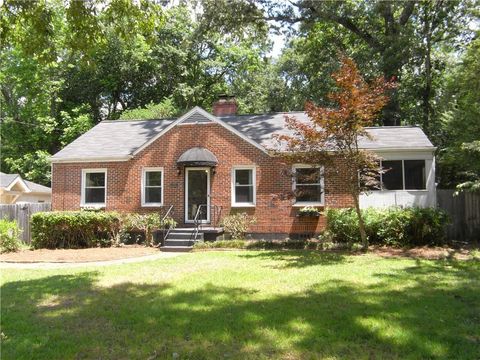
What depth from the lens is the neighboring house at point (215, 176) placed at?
1700 centimetres

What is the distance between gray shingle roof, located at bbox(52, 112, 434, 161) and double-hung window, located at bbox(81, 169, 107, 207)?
746mm

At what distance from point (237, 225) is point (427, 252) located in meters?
6.88

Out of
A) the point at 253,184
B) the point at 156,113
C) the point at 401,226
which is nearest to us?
the point at 401,226

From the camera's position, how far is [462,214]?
56.6 ft

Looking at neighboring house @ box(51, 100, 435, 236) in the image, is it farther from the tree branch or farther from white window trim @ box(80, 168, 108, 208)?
the tree branch

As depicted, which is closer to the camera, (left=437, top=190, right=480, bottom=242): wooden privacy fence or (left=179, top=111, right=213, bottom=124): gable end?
(left=437, top=190, right=480, bottom=242): wooden privacy fence

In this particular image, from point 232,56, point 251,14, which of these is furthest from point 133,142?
point 232,56

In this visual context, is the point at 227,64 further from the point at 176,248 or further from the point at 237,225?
the point at 176,248

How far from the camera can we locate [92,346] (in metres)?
5.18

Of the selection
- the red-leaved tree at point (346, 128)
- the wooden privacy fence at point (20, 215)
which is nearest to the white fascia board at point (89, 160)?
the wooden privacy fence at point (20, 215)

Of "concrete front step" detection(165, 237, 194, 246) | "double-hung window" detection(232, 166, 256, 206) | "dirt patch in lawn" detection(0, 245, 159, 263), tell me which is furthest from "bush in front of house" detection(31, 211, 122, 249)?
"double-hung window" detection(232, 166, 256, 206)

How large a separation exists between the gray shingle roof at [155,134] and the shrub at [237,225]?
310 centimetres

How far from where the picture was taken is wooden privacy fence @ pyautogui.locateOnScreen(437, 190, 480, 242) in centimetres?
1695

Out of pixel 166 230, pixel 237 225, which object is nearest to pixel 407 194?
pixel 237 225
